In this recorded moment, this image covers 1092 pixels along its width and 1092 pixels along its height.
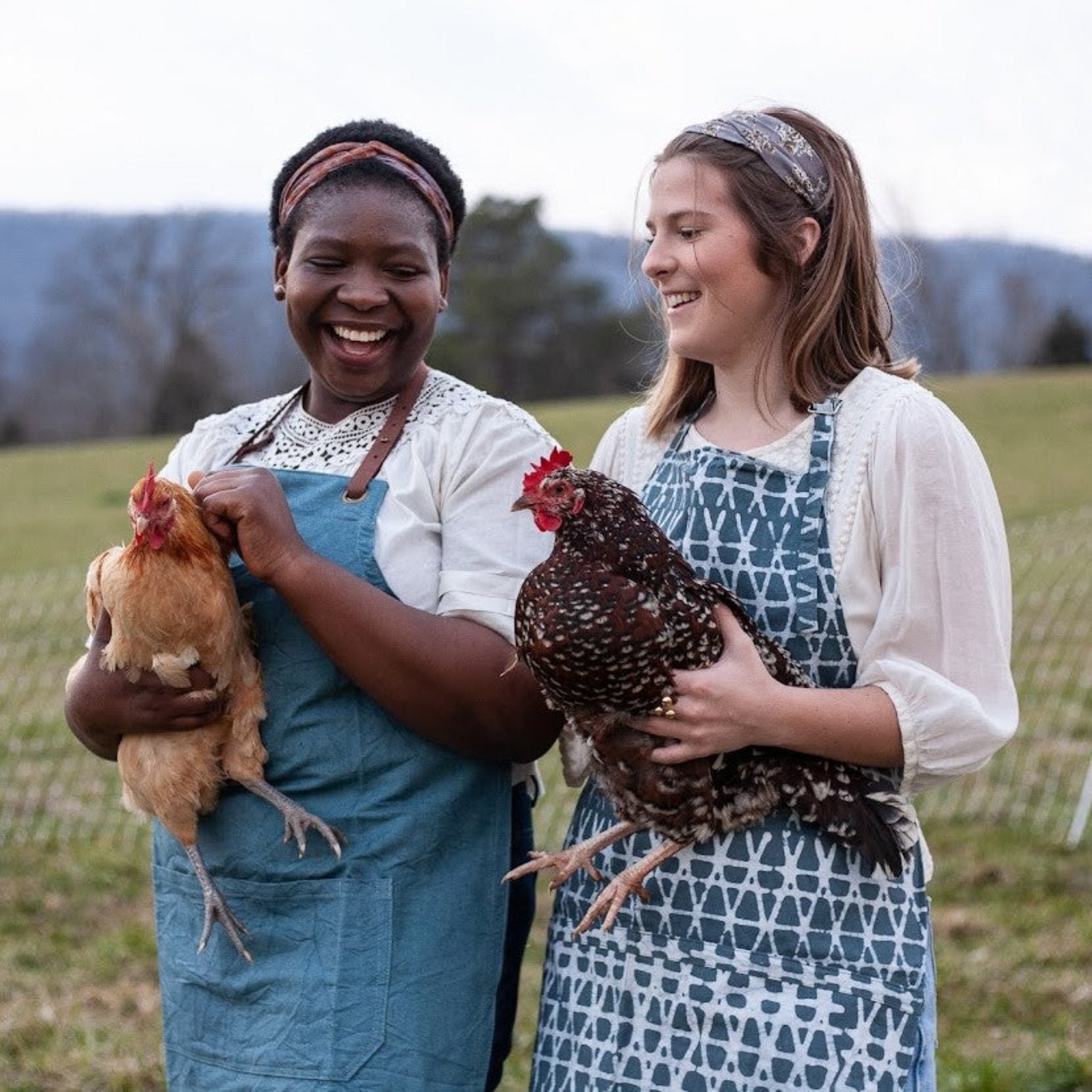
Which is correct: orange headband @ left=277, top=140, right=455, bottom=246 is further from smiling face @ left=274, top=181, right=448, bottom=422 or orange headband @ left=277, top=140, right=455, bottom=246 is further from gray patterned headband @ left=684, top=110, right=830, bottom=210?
gray patterned headband @ left=684, top=110, right=830, bottom=210

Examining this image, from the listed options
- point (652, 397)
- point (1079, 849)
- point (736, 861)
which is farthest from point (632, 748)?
point (1079, 849)

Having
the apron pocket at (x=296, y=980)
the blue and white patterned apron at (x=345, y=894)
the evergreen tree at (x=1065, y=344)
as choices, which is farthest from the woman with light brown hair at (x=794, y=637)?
the evergreen tree at (x=1065, y=344)

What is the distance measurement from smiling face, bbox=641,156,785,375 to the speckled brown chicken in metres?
0.29

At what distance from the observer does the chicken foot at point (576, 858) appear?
206cm

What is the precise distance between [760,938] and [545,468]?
0.72m

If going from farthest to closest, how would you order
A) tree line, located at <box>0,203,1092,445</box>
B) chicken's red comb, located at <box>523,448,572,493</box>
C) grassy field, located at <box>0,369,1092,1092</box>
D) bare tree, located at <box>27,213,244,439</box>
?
bare tree, located at <box>27,213,244,439</box>, tree line, located at <box>0,203,1092,445</box>, grassy field, located at <box>0,369,1092,1092</box>, chicken's red comb, located at <box>523,448,572,493</box>

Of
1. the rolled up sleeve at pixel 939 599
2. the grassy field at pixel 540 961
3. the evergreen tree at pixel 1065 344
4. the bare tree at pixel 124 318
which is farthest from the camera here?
the bare tree at pixel 124 318

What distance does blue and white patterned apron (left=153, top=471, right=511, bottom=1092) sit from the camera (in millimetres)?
2141

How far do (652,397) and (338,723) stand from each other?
2.37 feet

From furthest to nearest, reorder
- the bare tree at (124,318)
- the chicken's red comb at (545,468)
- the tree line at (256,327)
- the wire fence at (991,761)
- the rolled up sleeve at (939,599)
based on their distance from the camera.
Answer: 1. the bare tree at (124,318)
2. the tree line at (256,327)
3. the wire fence at (991,761)
4. the chicken's red comb at (545,468)
5. the rolled up sleeve at (939,599)

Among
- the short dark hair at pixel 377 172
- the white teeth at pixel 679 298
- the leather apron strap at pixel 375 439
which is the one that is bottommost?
the leather apron strap at pixel 375 439

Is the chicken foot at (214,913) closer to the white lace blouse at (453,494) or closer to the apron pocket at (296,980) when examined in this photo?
the apron pocket at (296,980)

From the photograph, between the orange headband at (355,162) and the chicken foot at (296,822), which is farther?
the orange headband at (355,162)

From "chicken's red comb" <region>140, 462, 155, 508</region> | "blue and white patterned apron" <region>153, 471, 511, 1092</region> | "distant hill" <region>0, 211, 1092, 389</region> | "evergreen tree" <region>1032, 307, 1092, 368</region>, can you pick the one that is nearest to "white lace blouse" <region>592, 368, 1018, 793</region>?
"blue and white patterned apron" <region>153, 471, 511, 1092</region>
